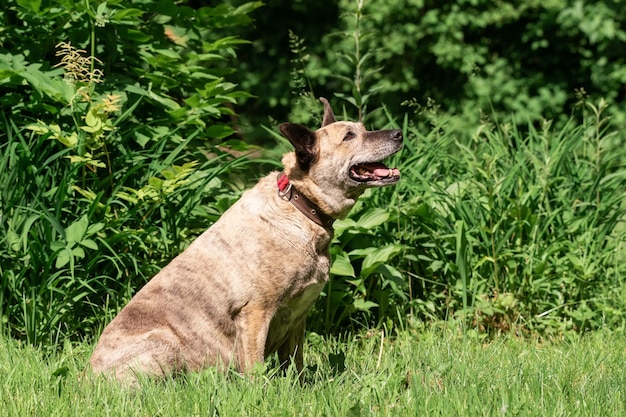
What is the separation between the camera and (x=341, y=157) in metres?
4.90

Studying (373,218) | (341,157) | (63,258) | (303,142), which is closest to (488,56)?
(373,218)

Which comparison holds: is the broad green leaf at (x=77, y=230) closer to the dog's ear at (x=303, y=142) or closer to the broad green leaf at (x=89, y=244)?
the broad green leaf at (x=89, y=244)

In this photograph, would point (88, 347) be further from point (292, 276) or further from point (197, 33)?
point (197, 33)

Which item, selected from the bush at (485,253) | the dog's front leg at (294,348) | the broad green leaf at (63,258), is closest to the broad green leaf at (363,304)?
the bush at (485,253)

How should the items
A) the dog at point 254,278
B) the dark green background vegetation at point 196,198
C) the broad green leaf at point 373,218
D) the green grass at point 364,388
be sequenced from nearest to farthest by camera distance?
1. the green grass at point 364,388
2. the dog at point 254,278
3. the dark green background vegetation at point 196,198
4. the broad green leaf at point 373,218

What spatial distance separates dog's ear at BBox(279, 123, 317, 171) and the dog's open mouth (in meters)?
0.25

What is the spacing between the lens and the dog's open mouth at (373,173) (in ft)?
16.0

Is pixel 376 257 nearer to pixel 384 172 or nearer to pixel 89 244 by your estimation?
pixel 384 172

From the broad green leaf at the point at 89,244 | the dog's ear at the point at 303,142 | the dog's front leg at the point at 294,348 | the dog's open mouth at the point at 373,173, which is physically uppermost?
the dog's ear at the point at 303,142

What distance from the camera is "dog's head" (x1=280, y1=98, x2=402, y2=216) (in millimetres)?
4848

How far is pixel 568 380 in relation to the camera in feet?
14.5

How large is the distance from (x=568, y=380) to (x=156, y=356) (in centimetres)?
204

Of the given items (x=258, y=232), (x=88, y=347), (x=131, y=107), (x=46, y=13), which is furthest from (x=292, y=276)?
(x=46, y=13)

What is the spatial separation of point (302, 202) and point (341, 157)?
339mm
